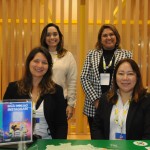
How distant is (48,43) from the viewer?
132 inches

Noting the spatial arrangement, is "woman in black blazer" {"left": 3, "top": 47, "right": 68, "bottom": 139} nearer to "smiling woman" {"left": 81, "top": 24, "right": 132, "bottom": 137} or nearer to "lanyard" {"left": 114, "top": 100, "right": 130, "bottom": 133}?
"lanyard" {"left": 114, "top": 100, "right": 130, "bottom": 133}

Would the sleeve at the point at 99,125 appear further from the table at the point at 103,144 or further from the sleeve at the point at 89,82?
the sleeve at the point at 89,82

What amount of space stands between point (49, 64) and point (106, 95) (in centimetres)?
64

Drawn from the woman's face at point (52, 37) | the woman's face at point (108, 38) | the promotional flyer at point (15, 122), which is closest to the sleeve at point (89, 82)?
the woman's face at point (108, 38)

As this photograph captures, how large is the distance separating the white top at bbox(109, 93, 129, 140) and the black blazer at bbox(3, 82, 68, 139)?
472 mm

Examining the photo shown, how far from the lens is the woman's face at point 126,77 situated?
8.18 feet

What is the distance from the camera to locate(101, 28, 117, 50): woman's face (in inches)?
128

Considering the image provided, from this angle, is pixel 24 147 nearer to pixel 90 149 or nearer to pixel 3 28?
pixel 90 149

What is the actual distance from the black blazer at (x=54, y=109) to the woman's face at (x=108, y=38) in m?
0.99

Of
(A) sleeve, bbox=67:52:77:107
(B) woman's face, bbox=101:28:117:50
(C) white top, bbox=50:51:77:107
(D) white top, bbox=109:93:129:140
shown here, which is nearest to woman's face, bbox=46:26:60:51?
(C) white top, bbox=50:51:77:107

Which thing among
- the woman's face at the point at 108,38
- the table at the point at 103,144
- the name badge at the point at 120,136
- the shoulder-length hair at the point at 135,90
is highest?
the woman's face at the point at 108,38

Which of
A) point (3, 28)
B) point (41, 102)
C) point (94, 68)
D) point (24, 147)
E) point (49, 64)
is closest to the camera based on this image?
point (24, 147)

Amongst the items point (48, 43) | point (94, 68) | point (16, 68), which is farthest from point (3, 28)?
point (94, 68)

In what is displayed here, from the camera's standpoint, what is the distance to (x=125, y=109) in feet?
8.08
